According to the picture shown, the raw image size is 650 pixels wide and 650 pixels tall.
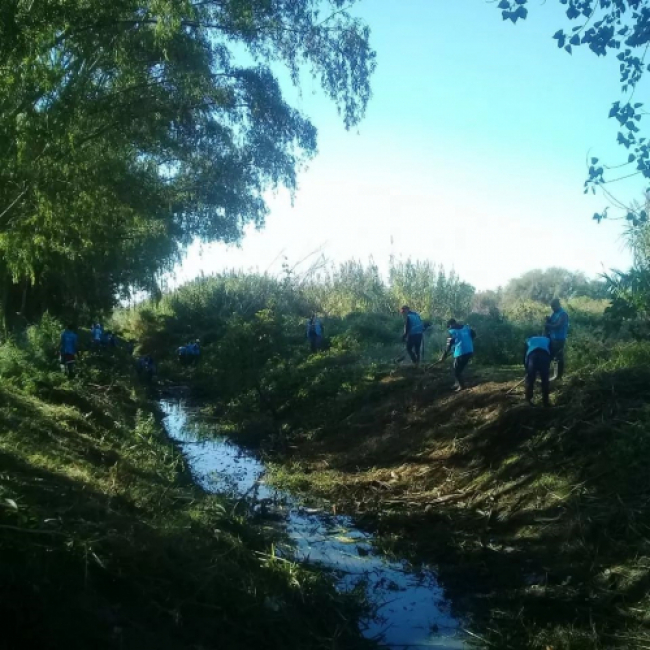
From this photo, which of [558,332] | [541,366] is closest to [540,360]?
[541,366]

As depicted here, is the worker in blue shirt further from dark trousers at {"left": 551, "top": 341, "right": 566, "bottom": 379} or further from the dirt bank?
dark trousers at {"left": 551, "top": 341, "right": 566, "bottom": 379}

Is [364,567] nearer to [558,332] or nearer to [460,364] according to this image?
[460,364]

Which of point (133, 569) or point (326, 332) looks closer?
point (133, 569)

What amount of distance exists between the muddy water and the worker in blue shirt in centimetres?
454

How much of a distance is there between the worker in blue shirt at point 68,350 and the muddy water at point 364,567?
4544 mm

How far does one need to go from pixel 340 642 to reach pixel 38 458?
4.56m

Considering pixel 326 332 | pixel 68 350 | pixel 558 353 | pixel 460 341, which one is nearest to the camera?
pixel 558 353

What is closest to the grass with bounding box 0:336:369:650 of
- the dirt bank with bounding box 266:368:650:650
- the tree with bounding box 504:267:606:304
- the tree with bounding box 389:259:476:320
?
the dirt bank with bounding box 266:368:650:650

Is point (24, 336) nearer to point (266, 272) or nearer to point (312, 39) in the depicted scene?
point (312, 39)

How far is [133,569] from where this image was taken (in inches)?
217

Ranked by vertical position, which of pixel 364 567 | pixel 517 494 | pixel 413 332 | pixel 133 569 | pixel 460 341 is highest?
pixel 413 332

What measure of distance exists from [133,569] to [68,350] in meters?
11.9

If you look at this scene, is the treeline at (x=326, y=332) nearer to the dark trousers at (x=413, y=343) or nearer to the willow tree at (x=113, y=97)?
the dark trousers at (x=413, y=343)

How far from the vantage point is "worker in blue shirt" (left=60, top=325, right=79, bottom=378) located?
52.5 ft
